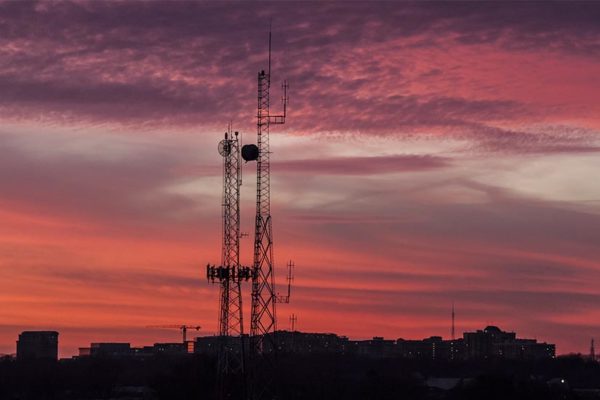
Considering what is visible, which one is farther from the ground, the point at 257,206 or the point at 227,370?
the point at 257,206

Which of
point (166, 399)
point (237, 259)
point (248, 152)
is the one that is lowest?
point (166, 399)

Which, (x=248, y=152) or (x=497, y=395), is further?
(x=497, y=395)

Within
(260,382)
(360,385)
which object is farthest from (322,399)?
(260,382)

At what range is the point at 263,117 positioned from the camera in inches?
3477

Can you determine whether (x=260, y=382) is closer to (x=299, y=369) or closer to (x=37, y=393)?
(x=37, y=393)

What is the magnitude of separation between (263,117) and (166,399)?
5743 centimetres

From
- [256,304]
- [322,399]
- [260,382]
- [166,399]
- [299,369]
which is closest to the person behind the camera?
[256,304]

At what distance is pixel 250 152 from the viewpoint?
8738cm

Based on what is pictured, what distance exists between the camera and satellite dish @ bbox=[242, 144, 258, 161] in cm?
8738

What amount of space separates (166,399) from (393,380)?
39.3 metres

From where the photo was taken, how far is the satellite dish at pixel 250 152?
8738 cm

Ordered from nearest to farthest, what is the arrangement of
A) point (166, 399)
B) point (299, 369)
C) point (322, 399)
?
point (166, 399) → point (322, 399) → point (299, 369)

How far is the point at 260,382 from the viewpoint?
114875 millimetres

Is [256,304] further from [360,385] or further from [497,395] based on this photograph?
[360,385]
